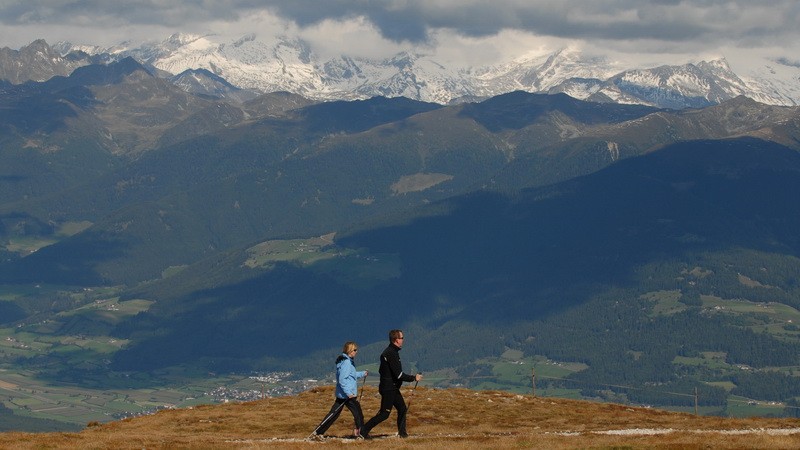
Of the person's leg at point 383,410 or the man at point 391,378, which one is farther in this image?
the person's leg at point 383,410

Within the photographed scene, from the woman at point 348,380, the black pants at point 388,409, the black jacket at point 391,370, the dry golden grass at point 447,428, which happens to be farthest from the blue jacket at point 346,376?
the dry golden grass at point 447,428

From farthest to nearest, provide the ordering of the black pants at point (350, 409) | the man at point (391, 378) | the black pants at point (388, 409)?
the black pants at point (350, 409) → the black pants at point (388, 409) → the man at point (391, 378)

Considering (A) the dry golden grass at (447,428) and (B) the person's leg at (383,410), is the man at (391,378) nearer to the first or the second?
(B) the person's leg at (383,410)

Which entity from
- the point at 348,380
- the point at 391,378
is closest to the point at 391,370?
the point at 391,378

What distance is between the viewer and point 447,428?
83.7 meters

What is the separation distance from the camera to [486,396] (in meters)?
103

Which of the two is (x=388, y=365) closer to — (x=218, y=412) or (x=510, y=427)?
(x=510, y=427)

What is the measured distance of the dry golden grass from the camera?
69.7 meters

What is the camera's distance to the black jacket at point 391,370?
70.8 meters

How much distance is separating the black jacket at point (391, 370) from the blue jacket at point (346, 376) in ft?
4.32

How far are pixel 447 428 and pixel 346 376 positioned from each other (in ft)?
48.1

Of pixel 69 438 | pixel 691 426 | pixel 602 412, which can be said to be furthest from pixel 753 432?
pixel 69 438

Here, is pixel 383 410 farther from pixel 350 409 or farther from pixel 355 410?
pixel 350 409

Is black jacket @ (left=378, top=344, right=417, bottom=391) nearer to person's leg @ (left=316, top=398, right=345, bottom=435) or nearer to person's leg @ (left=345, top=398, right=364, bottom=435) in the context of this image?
person's leg @ (left=345, top=398, right=364, bottom=435)
